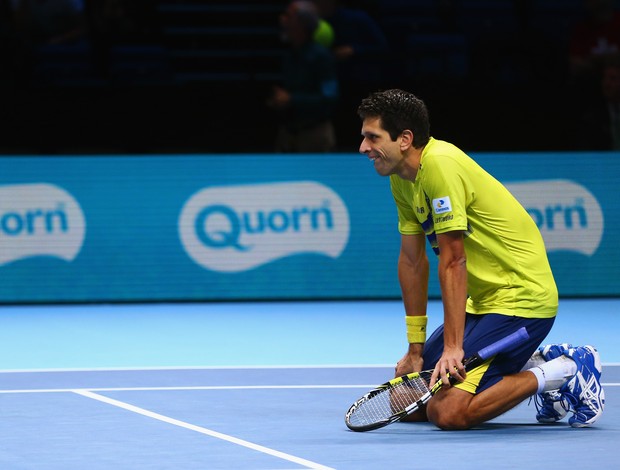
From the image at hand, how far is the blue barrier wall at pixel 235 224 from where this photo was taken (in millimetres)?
10922

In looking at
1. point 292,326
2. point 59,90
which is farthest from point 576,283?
point 59,90

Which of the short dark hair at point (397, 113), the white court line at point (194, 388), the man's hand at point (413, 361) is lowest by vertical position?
the white court line at point (194, 388)

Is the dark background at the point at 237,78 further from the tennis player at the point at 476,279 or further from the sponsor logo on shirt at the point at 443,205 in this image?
the sponsor logo on shirt at the point at 443,205

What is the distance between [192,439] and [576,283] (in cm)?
621

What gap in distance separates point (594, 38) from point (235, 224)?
4228 millimetres

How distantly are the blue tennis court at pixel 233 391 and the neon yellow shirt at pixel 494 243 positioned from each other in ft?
1.94

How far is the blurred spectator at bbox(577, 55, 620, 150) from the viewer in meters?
12.2

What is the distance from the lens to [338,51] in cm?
1248

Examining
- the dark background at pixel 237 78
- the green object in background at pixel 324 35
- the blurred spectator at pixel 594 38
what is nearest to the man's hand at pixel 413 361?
the dark background at pixel 237 78

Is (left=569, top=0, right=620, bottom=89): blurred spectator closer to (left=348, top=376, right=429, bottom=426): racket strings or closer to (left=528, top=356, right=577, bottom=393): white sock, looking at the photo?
(left=528, top=356, right=577, bottom=393): white sock

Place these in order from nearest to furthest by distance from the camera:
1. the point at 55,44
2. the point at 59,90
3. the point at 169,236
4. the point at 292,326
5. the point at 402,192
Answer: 1. the point at 402,192
2. the point at 292,326
3. the point at 169,236
4. the point at 59,90
5. the point at 55,44

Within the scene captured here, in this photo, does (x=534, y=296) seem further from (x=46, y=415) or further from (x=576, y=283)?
(x=576, y=283)

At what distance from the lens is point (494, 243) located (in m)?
6.09

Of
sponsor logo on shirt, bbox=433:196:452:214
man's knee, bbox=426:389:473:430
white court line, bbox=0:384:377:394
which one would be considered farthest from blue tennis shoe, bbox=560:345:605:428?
white court line, bbox=0:384:377:394
